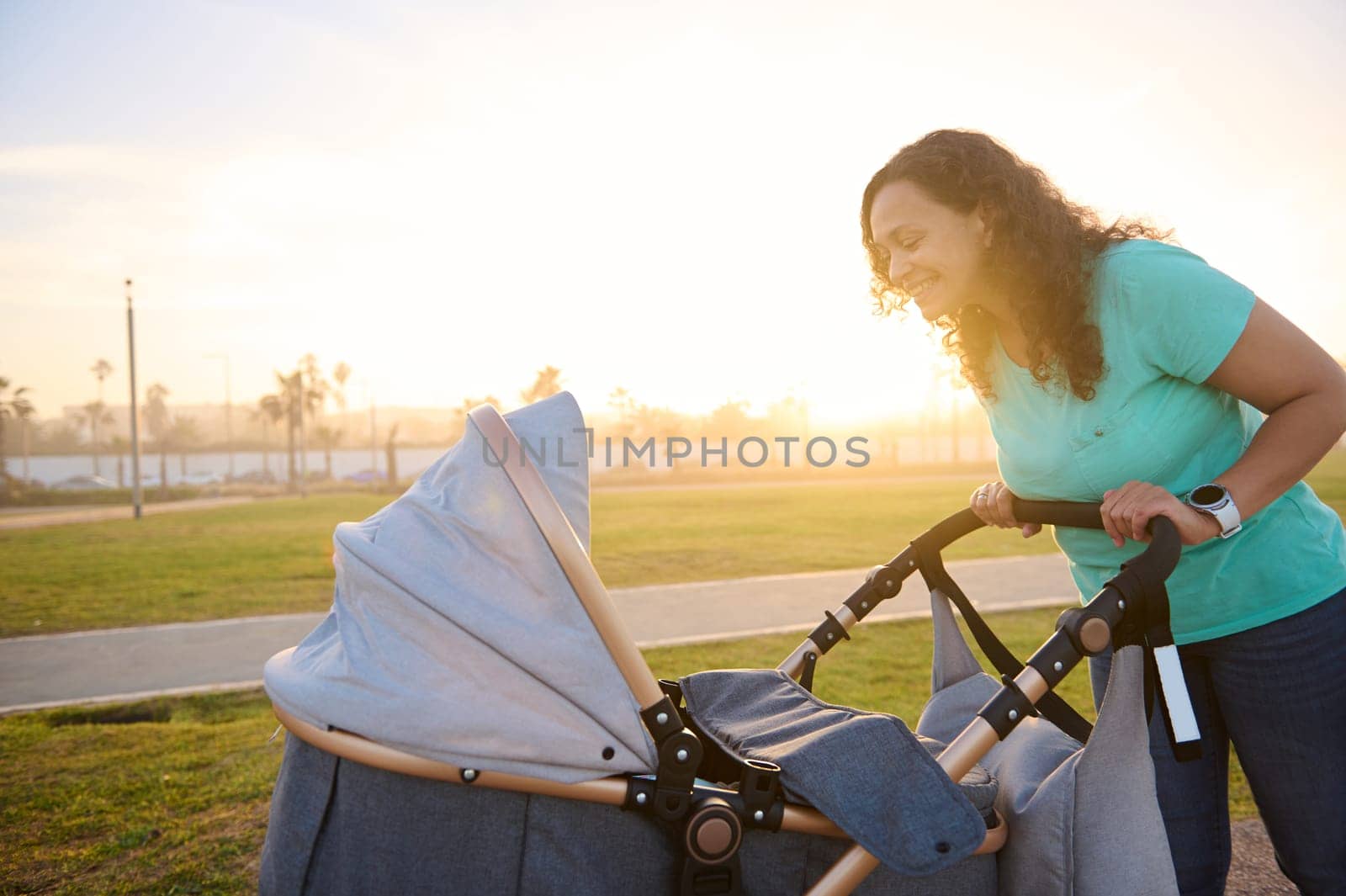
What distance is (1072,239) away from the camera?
75.4 inches

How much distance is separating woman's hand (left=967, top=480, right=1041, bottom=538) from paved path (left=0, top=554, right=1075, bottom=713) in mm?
3495

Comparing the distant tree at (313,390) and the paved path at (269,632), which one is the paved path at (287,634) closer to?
the paved path at (269,632)

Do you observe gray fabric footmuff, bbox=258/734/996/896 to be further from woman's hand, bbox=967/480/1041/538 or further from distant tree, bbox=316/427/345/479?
distant tree, bbox=316/427/345/479

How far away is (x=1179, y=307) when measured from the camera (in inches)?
67.2

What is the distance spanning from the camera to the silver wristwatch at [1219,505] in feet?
5.53

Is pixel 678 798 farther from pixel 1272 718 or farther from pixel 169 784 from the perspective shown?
pixel 169 784

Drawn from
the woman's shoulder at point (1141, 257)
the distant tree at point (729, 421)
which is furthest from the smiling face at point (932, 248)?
the distant tree at point (729, 421)

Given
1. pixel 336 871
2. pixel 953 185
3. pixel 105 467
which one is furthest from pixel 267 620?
pixel 105 467

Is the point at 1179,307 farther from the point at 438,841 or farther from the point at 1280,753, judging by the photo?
the point at 438,841

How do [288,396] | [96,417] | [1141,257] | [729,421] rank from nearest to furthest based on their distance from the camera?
[1141,257] < [729,421] < [288,396] < [96,417]

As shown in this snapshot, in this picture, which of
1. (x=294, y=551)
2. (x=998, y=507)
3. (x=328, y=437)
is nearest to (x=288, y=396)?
(x=328, y=437)

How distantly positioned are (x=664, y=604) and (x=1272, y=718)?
5.93 meters

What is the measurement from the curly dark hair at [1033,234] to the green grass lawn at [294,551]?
7290 mm

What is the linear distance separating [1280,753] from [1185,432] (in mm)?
700
